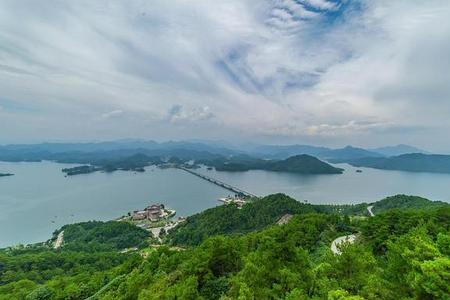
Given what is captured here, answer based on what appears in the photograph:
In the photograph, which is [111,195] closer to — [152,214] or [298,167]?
[152,214]

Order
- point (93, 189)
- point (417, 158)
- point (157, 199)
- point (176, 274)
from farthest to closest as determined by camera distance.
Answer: point (417, 158) → point (93, 189) → point (157, 199) → point (176, 274)

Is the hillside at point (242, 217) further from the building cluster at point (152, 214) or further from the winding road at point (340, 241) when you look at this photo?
the winding road at point (340, 241)

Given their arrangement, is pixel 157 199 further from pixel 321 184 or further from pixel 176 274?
pixel 176 274

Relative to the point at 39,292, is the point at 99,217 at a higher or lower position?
lower

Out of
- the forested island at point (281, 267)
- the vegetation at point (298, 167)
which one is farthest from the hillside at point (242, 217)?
the vegetation at point (298, 167)

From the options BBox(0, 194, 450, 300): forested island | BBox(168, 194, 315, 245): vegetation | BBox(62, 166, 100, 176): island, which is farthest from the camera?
BBox(62, 166, 100, 176): island

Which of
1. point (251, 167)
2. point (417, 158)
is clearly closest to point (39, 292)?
point (251, 167)

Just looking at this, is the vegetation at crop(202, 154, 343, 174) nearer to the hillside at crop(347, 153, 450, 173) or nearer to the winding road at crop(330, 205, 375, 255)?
the hillside at crop(347, 153, 450, 173)

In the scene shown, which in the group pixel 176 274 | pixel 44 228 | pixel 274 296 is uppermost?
pixel 274 296

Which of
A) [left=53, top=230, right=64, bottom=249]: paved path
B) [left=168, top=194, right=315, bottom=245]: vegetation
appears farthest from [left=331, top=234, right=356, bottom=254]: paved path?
[left=53, top=230, right=64, bottom=249]: paved path

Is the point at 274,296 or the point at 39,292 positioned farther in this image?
the point at 39,292
